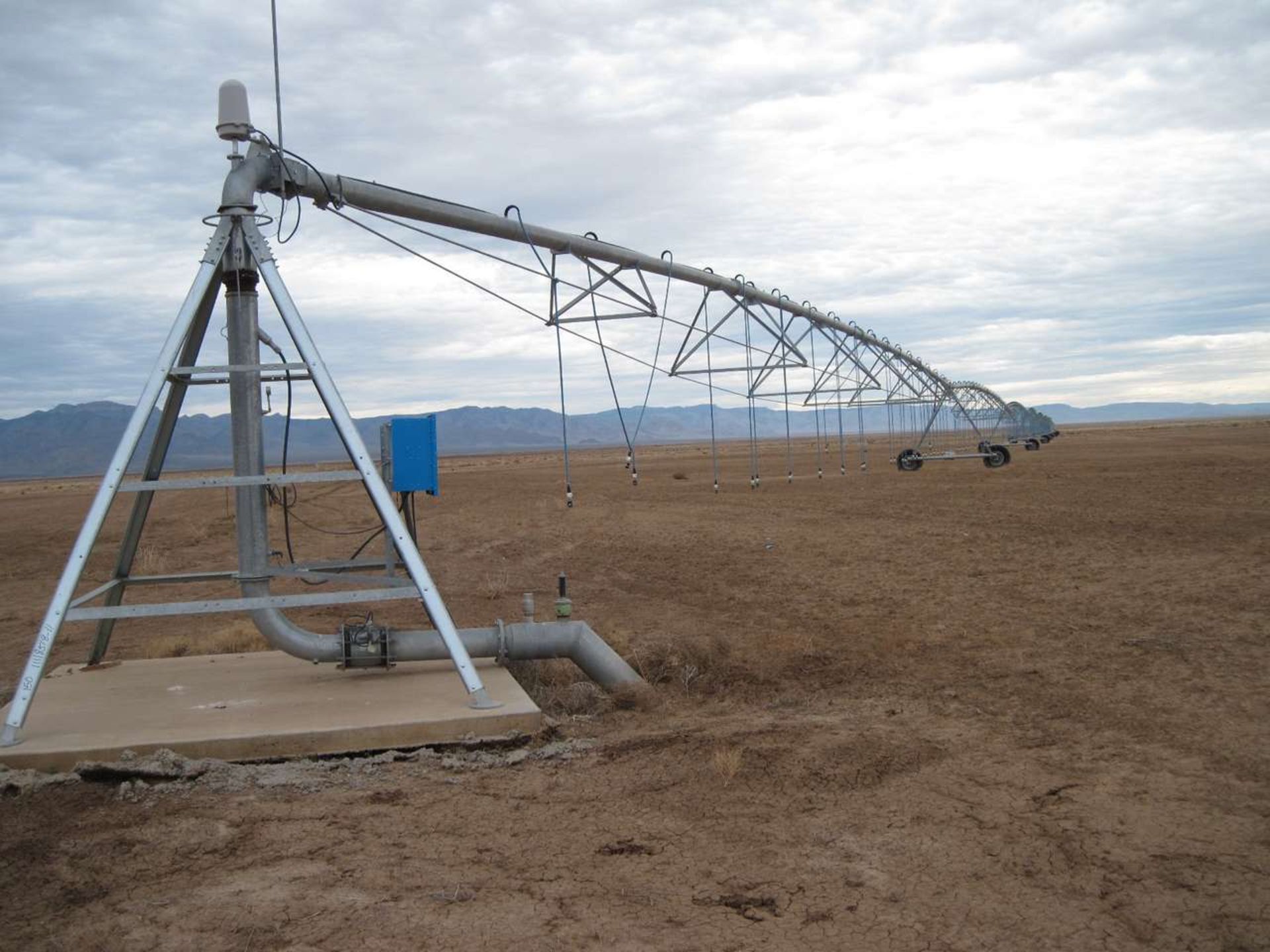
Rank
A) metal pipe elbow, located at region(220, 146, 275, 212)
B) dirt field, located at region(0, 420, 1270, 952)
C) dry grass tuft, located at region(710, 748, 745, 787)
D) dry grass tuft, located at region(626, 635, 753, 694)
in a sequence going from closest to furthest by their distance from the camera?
dirt field, located at region(0, 420, 1270, 952), dry grass tuft, located at region(710, 748, 745, 787), metal pipe elbow, located at region(220, 146, 275, 212), dry grass tuft, located at region(626, 635, 753, 694)

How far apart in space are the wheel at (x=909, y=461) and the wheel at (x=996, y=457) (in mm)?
2404

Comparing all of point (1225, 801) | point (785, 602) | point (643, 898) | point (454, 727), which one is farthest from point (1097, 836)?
point (785, 602)

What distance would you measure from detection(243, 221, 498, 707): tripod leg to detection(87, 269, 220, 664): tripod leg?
54 cm

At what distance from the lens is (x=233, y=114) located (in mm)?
8531

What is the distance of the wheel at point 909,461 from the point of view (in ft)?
128

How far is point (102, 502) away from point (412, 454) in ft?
8.50

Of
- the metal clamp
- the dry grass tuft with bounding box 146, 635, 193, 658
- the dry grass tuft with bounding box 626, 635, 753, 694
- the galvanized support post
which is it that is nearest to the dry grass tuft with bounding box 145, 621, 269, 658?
the dry grass tuft with bounding box 146, 635, 193, 658

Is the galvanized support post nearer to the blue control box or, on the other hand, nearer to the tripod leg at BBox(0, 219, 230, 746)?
the blue control box

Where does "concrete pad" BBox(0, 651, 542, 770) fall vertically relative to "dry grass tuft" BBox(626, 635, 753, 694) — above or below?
above

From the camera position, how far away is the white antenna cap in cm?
852

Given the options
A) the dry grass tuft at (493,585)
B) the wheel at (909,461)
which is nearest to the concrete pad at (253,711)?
the dry grass tuft at (493,585)

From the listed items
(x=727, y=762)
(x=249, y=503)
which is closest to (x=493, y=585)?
(x=249, y=503)

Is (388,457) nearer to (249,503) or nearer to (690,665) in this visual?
(249,503)

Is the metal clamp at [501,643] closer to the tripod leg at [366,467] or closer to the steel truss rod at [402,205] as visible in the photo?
the tripod leg at [366,467]
